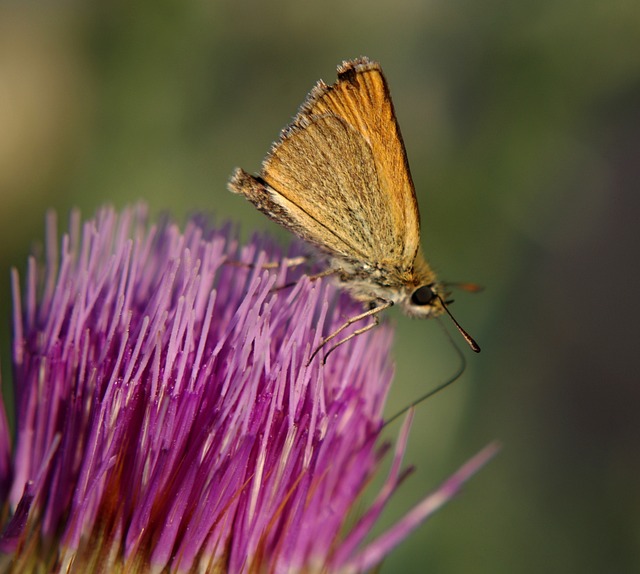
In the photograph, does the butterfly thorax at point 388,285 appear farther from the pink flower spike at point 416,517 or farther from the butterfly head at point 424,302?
the pink flower spike at point 416,517

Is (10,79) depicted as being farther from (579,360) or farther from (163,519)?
(579,360)

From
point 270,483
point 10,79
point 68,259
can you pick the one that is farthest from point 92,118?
point 270,483

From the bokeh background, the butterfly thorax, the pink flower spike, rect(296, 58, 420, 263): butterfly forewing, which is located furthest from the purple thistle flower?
the bokeh background

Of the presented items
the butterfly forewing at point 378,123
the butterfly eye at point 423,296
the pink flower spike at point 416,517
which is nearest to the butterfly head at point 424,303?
the butterfly eye at point 423,296

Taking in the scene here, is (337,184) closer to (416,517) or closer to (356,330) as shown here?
(356,330)

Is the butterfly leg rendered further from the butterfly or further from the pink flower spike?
the pink flower spike

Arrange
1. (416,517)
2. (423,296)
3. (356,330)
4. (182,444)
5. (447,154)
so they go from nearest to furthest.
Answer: (416,517), (182,444), (356,330), (423,296), (447,154)

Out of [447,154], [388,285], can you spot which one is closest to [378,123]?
[388,285]
